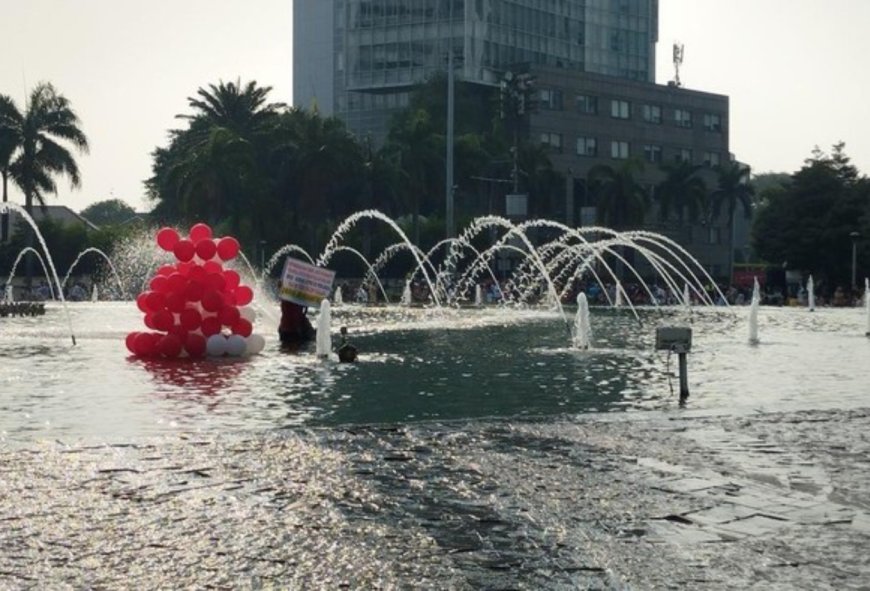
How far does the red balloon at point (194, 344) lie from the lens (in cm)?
2319

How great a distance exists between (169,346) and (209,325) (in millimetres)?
843

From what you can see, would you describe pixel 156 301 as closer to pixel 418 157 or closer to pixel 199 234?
pixel 199 234

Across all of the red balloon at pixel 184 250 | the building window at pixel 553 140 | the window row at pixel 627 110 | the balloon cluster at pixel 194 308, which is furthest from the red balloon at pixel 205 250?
the building window at pixel 553 140

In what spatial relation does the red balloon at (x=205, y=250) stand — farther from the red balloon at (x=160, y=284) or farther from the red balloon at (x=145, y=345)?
the red balloon at (x=145, y=345)

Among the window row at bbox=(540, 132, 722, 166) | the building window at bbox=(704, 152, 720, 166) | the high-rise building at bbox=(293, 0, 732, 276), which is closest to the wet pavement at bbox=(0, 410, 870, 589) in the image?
the high-rise building at bbox=(293, 0, 732, 276)

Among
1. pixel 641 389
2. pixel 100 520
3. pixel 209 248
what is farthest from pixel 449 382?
pixel 100 520

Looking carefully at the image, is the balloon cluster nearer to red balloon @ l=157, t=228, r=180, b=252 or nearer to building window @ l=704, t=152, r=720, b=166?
red balloon @ l=157, t=228, r=180, b=252

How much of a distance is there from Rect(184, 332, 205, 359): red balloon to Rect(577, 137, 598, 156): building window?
91843 millimetres

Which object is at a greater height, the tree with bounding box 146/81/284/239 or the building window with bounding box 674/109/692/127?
the building window with bounding box 674/109/692/127

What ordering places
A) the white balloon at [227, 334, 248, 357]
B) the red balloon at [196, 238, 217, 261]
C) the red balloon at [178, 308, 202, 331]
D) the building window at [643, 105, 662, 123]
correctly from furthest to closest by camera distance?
the building window at [643, 105, 662, 123] < the red balloon at [196, 238, 217, 261] < the white balloon at [227, 334, 248, 357] < the red balloon at [178, 308, 202, 331]

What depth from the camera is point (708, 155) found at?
416 ft

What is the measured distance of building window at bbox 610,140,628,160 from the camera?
117m

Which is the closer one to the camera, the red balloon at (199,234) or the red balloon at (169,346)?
the red balloon at (169,346)

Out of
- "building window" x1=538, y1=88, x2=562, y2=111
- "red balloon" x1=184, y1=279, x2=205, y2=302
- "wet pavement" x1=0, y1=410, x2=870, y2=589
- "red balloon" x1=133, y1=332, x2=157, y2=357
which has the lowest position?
"wet pavement" x1=0, y1=410, x2=870, y2=589
